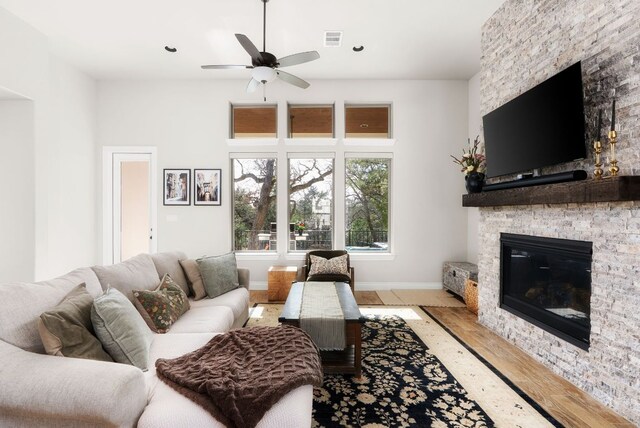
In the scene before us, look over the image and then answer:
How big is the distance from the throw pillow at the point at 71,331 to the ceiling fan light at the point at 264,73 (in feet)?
7.91

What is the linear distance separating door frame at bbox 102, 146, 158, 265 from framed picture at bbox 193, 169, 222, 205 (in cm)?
67

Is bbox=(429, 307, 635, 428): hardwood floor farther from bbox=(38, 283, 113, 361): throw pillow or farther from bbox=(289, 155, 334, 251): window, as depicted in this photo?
bbox=(38, 283, 113, 361): throw pillow

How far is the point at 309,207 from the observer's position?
5.68 meters

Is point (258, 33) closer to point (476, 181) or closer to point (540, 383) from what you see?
point (476, 181)

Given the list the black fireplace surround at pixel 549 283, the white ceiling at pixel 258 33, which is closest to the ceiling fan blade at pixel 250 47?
the white ceiling at pixel 258 33

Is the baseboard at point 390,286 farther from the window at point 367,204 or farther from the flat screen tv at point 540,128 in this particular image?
the flat screen tv at point 540,128

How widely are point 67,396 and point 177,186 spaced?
4544mm

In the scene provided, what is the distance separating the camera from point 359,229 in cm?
565

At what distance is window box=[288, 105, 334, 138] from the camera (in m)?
5.62

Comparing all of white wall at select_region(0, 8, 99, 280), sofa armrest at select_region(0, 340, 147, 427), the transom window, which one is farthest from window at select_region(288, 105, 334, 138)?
sofa armrest at select_region(0, 340, 147, 427)

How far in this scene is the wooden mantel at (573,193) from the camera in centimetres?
201

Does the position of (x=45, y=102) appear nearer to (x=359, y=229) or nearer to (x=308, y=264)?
(x=308, y=264)

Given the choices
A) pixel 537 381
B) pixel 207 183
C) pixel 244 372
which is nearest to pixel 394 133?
Result: pixel 207 183

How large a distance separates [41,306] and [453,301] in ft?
15.1
